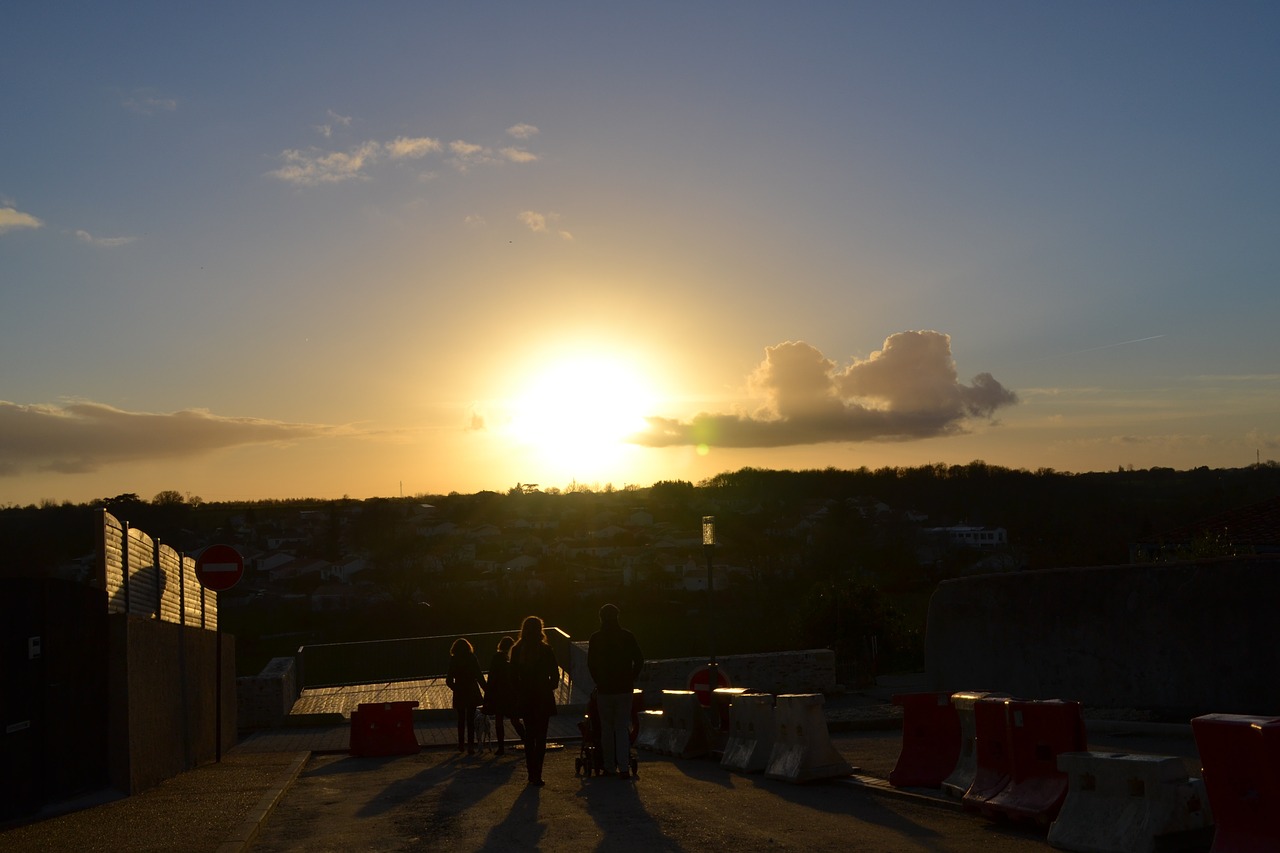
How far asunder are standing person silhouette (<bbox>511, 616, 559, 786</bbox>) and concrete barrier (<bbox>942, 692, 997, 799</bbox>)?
179 inches

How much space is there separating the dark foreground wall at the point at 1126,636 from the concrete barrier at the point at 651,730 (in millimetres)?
5491

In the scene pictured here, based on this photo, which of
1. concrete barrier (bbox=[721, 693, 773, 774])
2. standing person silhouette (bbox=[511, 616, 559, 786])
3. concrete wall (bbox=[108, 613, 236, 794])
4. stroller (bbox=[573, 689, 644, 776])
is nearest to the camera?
concrete wall (bbox=[108, 613, 236, 794])

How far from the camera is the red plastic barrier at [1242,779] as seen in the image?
670 cm

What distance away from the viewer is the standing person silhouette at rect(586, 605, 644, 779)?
1310 centimetres

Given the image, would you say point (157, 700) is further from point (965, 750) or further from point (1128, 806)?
point (1128, 806)

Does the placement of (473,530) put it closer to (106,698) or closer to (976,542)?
(976,542)

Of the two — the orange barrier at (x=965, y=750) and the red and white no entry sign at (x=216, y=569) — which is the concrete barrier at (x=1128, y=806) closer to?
the orange barrier at (x=965, y=750)

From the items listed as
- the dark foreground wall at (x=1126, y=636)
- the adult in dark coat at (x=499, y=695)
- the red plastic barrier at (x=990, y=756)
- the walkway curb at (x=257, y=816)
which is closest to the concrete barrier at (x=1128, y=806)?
the red plastic barrier at (x=990, y=756)

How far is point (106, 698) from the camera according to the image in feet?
41.1

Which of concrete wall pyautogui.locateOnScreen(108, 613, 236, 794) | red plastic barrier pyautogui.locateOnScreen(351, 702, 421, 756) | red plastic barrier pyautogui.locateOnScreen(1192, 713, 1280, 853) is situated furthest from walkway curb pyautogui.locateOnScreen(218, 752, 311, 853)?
red plastic barrier pyautogui.locateOnScreen(1192, 713, 1280, 853)

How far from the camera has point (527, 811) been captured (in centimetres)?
1099

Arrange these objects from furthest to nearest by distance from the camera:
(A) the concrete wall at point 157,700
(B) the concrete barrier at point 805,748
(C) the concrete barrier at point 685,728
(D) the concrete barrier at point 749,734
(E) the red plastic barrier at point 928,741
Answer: (C) the concrete barrier at point 685,728
(D) the concrete barrier at point 749,734
(A) the concrete wall at point 157,700
(B) the concrete barrier at point 805,748
(E) the red plastic barrier at point 928,741

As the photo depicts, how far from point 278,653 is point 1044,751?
54.0m

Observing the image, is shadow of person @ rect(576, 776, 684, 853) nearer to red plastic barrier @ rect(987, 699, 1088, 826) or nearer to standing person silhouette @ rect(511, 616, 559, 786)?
standing person silhouette @ rect(511, 616, 559, 786)
